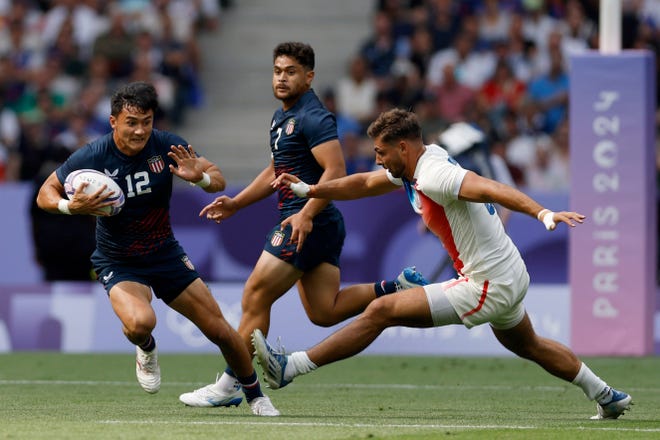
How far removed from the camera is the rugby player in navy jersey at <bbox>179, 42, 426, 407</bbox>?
10.3m

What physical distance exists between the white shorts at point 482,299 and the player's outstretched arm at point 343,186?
92cm

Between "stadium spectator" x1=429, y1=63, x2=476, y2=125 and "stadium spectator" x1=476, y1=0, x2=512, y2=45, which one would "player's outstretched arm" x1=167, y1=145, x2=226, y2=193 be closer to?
"stadium spectator" x1=429, y1=63, x2=476, y2=125

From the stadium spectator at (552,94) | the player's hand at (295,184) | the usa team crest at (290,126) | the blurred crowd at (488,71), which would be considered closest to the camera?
the player's hand at (295,184)

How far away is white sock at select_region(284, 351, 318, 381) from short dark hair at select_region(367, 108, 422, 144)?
61.0 inches

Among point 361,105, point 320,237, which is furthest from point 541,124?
point 320,237

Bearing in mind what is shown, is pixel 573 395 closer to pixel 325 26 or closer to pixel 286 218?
pixel 286 218

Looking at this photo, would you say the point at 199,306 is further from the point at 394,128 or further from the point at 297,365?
the point at 394,128

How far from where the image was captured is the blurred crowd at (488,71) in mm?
18953

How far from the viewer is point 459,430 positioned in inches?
348

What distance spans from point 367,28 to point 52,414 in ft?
49.1

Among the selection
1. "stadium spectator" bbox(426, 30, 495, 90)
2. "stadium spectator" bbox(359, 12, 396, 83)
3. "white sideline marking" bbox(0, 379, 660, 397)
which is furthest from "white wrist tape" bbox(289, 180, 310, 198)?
"stadium spectator" bbox(359, 12, 396, 83)

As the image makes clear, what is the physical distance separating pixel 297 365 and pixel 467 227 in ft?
4.80

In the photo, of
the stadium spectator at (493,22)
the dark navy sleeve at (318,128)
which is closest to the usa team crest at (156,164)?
the dark navy sleeve at (318,128)

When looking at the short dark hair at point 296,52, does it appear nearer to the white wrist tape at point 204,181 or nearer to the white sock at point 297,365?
the white wrist tape at point 204,181
